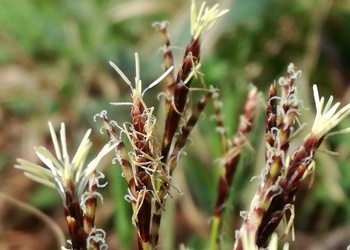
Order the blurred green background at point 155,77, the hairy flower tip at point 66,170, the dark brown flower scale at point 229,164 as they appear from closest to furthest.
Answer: the hairy flower tip at point 66,170 → the dark brown flower scale at point 229,164 → the blurred green background at point 155,77

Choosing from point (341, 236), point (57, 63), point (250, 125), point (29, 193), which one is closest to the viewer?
point (250, 125)

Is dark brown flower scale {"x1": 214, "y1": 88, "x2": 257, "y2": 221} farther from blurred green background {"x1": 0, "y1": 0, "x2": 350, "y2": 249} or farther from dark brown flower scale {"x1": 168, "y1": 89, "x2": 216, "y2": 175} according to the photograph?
blurred green background {"x1": 0, "y1": 0, "x2": 350, "y2": 249}

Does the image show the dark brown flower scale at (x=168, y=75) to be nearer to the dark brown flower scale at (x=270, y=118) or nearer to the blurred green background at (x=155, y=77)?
the dark brown flower scale at (x=270, y=118)

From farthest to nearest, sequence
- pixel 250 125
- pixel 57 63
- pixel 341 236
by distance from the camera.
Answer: pixel 57 63, pixel 341 236, pixel 250 125

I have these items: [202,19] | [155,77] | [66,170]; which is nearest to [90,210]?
[66,170]

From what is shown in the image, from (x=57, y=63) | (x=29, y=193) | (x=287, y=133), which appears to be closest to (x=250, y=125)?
(x=287, y=133)

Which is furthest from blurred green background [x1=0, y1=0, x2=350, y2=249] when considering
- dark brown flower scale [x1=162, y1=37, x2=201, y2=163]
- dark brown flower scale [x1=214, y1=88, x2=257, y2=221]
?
A: dark brown flower scale [x1=162, y1=37, x2=201, y2=163]

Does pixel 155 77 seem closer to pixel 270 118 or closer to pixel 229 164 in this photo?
pixel 229 164

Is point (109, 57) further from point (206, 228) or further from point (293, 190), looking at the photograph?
point (293, 190)

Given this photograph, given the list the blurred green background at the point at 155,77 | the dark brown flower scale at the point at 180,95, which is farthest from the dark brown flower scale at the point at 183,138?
the blurred green background at the point at 155,77
